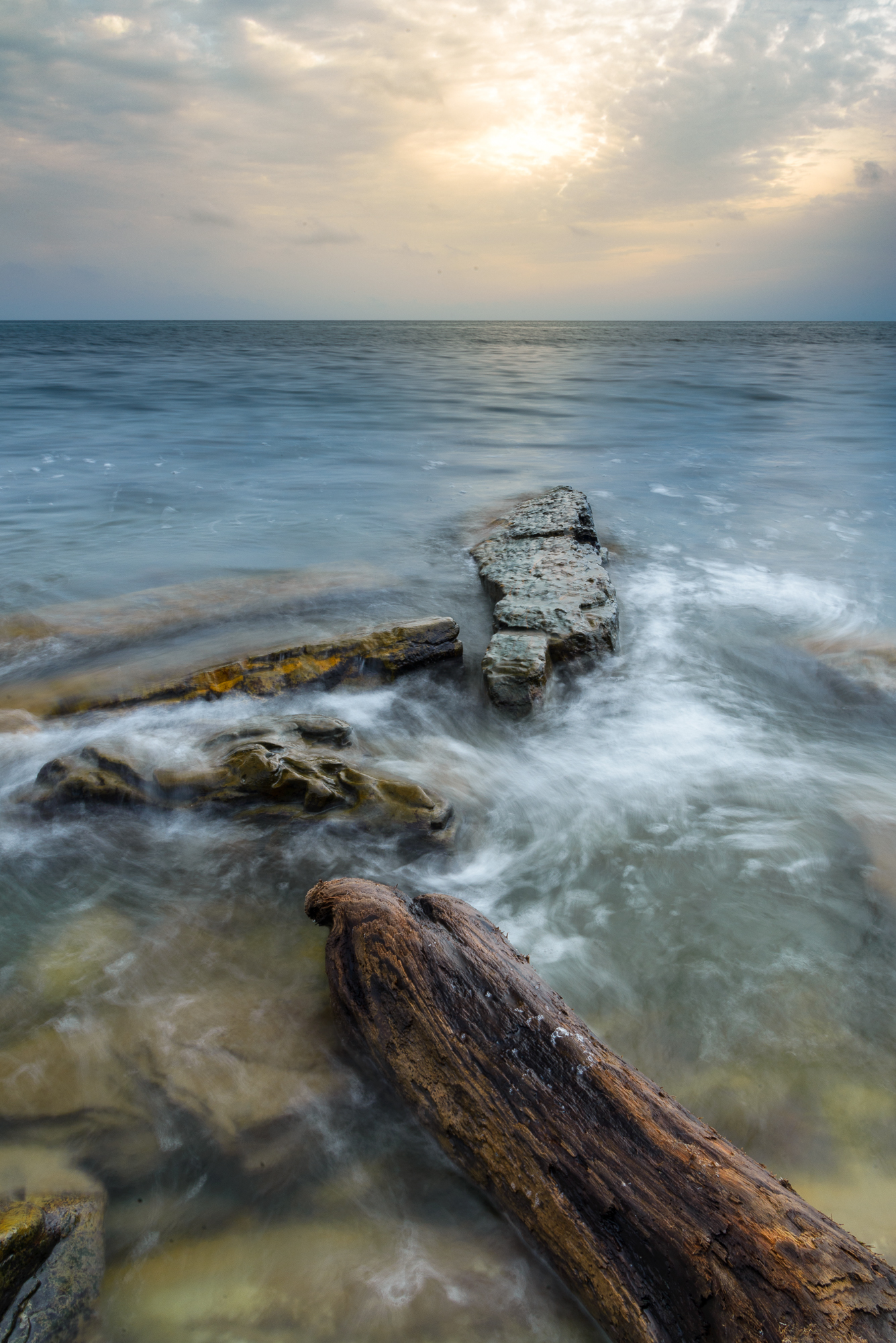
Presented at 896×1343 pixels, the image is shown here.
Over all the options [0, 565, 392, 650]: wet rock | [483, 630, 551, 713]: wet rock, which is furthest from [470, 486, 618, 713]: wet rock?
[0, 565, 392, 650]: wet rock

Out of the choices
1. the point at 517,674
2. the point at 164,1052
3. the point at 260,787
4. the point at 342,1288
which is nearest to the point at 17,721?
the point at 260,787

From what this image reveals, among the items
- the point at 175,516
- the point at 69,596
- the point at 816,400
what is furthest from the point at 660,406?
the point at 69,596

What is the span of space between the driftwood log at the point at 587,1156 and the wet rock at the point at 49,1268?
33.8 inches

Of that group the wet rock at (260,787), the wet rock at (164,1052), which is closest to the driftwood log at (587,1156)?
the wet rock at (164,1052)

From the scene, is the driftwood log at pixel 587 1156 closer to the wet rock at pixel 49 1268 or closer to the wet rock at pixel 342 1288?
the wet rock at pixel 342 1288

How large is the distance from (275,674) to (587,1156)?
3.52 metres

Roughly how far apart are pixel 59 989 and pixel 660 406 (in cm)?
2088

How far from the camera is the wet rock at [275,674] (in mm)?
4523

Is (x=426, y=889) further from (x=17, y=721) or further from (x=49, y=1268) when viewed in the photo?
(x=17, y=721)

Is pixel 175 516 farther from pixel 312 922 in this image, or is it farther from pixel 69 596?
pixel 312 922

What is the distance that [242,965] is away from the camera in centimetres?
279

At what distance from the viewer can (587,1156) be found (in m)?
1.79

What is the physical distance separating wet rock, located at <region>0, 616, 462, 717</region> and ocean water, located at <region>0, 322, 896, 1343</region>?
0.49ft

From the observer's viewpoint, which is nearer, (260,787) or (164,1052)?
(164,1052)
